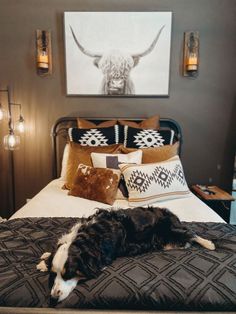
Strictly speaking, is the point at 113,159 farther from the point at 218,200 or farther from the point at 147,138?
the point at 218,200

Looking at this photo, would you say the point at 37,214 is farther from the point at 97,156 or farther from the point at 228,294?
the point at 228,294

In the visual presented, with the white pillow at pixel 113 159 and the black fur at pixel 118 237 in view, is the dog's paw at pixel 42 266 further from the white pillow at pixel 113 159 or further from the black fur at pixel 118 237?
the white pillow at pixel 113 159

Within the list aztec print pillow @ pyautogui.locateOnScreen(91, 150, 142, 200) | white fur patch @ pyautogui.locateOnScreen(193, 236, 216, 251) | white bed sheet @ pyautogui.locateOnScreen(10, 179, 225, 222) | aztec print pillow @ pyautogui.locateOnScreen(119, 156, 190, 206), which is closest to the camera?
white fur patch @ pyautogui.locateOnScreen(193, 236, 216, 251)

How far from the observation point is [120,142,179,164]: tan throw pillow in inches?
84.7

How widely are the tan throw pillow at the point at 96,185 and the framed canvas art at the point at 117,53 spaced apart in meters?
1.07

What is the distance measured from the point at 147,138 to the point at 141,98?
575mm

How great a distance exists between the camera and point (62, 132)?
278 centimetres

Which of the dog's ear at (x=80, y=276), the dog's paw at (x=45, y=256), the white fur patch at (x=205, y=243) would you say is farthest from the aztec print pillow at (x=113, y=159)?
the dog's ear at (x=80, y=276)

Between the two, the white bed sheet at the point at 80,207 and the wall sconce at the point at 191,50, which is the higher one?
the wall sconce at the point at 191,50

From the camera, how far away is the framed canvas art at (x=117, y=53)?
257 centimetres

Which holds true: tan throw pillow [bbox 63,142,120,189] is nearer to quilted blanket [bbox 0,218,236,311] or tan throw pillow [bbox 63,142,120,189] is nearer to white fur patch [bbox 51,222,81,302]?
quilted blanket [bbox 0,218,236,311]

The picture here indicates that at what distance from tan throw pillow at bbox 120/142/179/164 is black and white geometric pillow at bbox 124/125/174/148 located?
0.11 m

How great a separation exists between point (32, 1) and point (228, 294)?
9.56 feet

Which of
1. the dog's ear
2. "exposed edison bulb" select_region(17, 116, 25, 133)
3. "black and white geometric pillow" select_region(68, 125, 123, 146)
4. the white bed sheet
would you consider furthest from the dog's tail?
"exposed edison bulb" select_region(17, 116, 25, 133)
